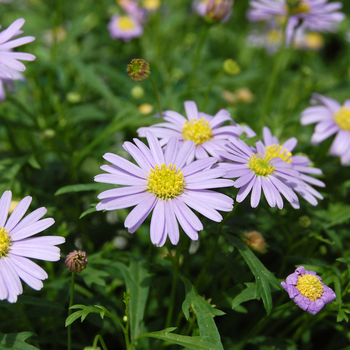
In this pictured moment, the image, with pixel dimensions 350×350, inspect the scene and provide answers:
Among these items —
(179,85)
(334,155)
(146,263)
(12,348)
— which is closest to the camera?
(12,348)

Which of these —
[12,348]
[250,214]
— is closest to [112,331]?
[12,348]

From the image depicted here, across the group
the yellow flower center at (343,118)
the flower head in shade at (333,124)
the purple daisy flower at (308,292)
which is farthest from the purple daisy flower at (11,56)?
the yellow flower center at (343,118)

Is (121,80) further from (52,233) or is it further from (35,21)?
(35,21)

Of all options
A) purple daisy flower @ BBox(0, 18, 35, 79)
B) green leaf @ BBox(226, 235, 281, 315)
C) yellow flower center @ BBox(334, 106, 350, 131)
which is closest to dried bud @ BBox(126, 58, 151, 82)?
purple daisy flower @ BBox(0, 18, 35, 79)

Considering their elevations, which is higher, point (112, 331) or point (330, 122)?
point (330, 122)

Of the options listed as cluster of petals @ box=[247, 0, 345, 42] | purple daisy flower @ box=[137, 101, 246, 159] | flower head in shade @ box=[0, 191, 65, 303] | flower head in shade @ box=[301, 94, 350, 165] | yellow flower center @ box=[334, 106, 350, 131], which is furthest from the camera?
cluster of petals @ box=[247, 0, 345, 42]

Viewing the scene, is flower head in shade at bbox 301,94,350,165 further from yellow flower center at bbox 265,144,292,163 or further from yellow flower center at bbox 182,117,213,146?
yellow flower center at bbox 182,117,213,146

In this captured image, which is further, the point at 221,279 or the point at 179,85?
the point at 179,85
